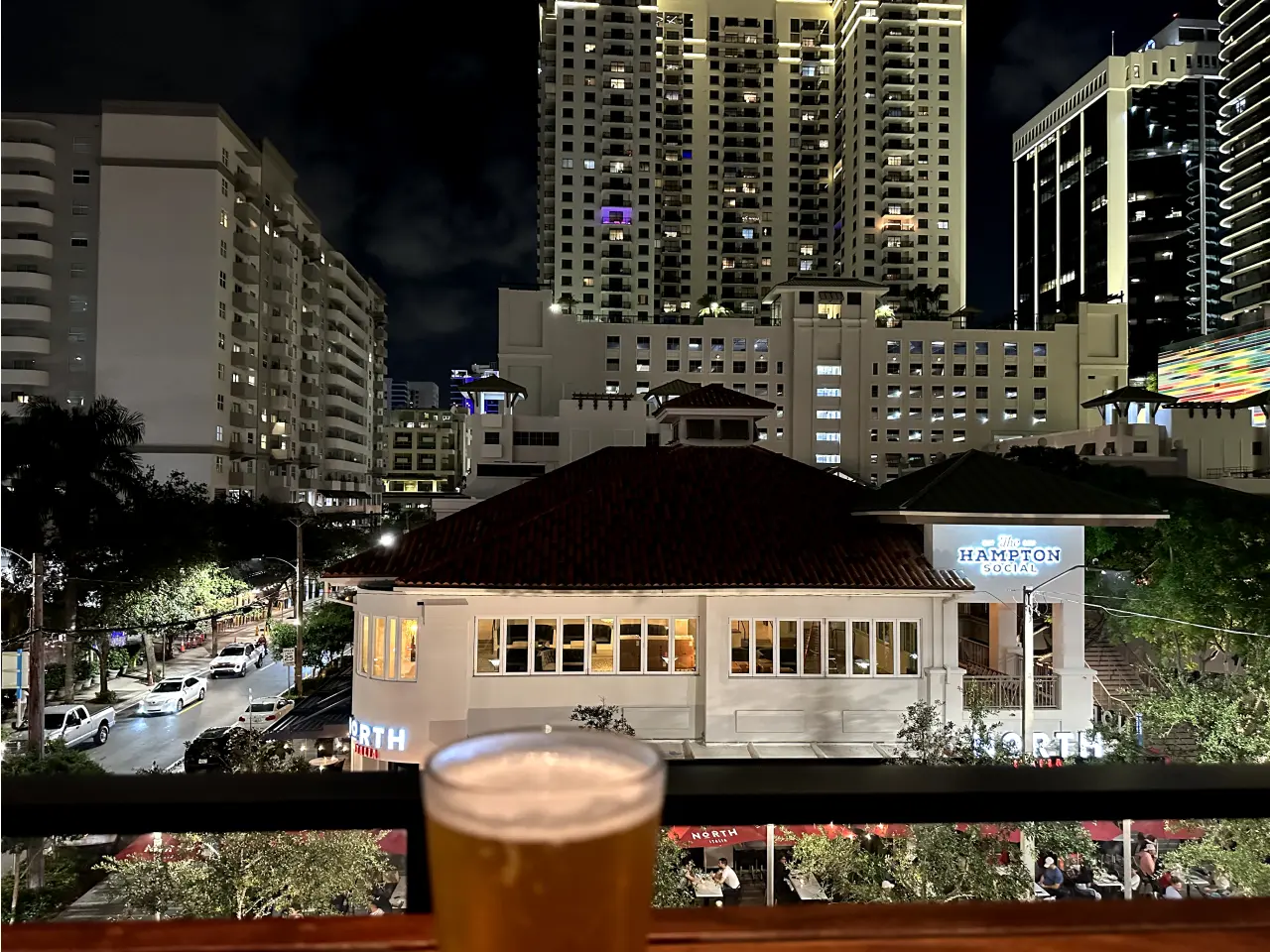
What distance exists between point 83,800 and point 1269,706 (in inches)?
568

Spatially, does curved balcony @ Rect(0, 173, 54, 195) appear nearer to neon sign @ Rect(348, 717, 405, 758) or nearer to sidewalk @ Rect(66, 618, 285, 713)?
sidewalk @ Rect(66, 618, 285, 713)

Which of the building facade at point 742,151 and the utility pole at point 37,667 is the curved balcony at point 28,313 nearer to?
the utility pole at point 37,667

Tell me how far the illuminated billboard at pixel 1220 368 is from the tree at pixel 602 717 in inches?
2380

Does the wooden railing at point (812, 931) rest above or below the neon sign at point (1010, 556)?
above

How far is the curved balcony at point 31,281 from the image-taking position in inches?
1640

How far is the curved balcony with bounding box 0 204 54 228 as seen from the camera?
42969 mm

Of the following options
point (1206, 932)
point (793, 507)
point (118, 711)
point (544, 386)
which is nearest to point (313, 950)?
point (1206, 932)

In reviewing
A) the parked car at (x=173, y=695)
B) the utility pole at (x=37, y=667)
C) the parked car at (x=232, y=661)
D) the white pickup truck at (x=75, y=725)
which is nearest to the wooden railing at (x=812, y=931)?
the utility pole at (x=37, y=667)

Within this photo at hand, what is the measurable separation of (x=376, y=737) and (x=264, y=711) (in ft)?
40.6

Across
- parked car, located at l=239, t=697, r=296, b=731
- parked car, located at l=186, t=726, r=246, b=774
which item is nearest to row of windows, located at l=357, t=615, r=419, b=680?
parked car, located at l=186, t=726, r=246, b=774

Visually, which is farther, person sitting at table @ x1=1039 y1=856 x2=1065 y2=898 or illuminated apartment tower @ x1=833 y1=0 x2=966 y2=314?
illuminated apartment tower @ x1=833 y1=0 x2=966 y2=314

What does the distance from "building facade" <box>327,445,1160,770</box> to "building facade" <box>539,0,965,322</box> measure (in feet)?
185

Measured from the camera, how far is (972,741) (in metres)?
11.1

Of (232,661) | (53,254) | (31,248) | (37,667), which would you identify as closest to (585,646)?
(37,667)
